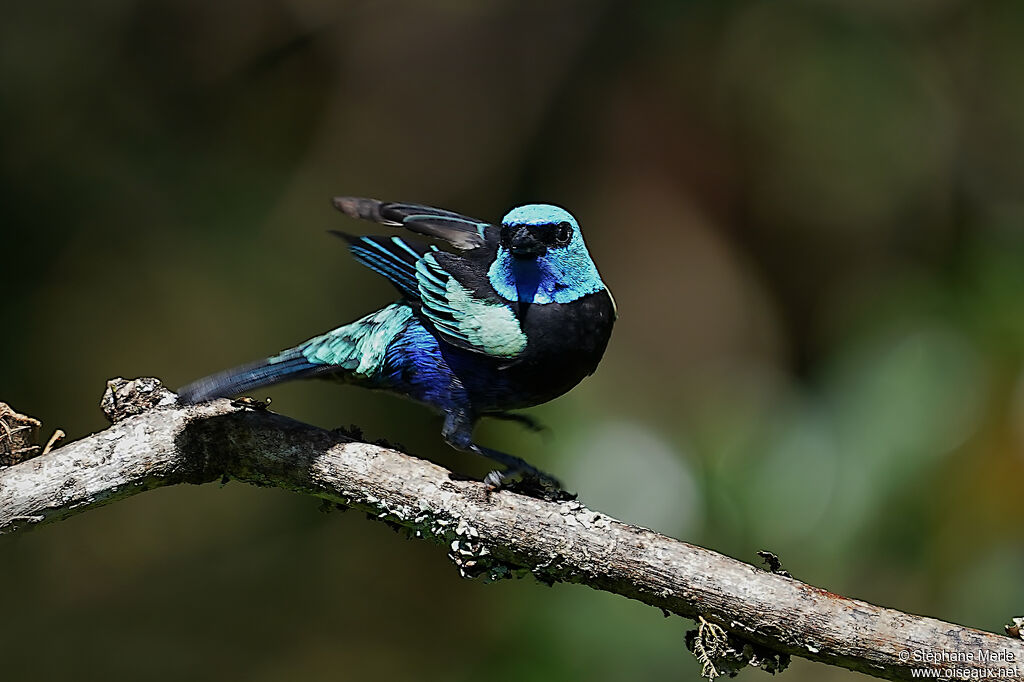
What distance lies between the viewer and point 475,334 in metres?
3.28

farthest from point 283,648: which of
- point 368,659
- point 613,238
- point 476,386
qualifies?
point 476,386

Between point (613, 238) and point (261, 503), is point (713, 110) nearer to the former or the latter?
point (613, 238)

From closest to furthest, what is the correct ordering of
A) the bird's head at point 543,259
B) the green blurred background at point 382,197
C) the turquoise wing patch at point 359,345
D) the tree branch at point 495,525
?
the tree branch at point 495,525, the bird's head at point 543,259, the turquoise wing patch at point 359,345, the green blurred background at point 382,197

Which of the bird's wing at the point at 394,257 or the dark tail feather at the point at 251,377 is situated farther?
the bird's wing at the point at 394,257

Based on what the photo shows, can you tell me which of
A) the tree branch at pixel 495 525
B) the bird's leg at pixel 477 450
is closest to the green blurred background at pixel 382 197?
the bird's leg at pixel 477 450

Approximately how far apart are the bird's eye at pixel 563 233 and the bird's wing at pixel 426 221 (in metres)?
0.40

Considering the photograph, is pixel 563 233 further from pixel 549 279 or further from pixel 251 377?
pixel 251 377

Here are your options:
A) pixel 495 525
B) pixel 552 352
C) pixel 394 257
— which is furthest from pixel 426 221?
pixel 495 525

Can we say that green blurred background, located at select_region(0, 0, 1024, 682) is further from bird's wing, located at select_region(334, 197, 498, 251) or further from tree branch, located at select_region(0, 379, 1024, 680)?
tree branch, located at select_region(0, 379, 1024, 680)

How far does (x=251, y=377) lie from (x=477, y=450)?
2.36 ft

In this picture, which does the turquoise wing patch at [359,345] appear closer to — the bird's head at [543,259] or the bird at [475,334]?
the bird at [475,334]

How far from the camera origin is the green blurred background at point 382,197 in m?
5.68

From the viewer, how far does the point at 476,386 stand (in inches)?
132

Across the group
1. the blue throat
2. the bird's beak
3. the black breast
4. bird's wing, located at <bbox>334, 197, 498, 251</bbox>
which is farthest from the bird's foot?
bird's wing, located at <bbox>334, 197, 498, 251</bbox>
